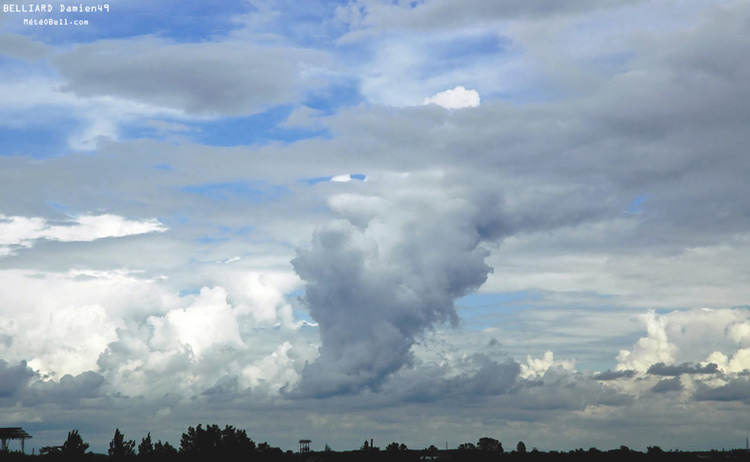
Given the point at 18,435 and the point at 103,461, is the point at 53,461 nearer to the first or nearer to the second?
the point at 18,435

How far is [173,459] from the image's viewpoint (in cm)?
19050

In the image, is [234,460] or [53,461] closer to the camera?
[53,461]

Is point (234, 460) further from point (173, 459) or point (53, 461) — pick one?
point (53, 461)

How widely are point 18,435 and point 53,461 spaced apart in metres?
13.6

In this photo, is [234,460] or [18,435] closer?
[18,435]

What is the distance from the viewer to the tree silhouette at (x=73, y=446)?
174m

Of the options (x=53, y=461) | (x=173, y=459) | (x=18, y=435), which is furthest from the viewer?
(x=173, y=459)

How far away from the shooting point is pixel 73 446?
574 ft

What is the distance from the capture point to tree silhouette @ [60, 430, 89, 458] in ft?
570

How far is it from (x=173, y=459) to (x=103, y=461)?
20122 millimetres

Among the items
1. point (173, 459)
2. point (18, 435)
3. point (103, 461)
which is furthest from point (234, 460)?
point (18, 435)

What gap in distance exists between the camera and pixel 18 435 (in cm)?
16025

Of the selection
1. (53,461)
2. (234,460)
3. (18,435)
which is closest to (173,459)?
(234,460)

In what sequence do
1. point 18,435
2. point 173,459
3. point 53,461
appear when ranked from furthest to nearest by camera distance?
1. point 173,459
2. point 53,461
3. point 18,435
